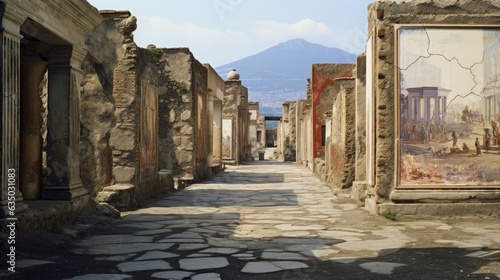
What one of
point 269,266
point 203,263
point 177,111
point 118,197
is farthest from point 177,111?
point 269,266

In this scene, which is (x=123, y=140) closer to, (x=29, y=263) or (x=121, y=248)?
(x=121, y=248)

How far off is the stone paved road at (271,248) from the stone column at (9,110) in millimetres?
477

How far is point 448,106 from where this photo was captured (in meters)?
7.17

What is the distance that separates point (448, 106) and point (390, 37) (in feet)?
3.73

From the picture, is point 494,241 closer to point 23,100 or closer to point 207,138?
point 23,100

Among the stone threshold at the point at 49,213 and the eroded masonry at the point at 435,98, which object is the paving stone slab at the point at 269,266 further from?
the eroded masonry at the point at 435,98

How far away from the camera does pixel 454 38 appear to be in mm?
7180

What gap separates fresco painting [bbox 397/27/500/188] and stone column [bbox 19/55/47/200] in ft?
14.0

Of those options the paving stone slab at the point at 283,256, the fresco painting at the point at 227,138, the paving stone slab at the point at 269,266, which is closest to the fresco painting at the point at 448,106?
the paving stone slab at the point at 283,256

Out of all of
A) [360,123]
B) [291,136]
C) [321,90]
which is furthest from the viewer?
[291,136]

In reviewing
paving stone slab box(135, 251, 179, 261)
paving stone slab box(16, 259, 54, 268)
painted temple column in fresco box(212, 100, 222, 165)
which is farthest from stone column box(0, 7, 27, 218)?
painted temple column in fresco box(212, 100, 222, 165)

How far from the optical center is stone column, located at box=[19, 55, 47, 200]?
5.88 m

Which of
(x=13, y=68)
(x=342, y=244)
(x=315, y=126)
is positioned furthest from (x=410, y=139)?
(x=315, y=126)

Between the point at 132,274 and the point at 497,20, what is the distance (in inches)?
223
